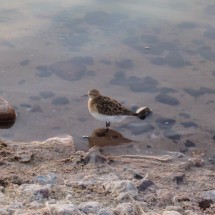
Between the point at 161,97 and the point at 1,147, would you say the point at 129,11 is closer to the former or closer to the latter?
the point at 161,97

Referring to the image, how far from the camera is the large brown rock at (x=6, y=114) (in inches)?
322

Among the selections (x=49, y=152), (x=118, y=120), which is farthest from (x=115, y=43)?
(x=49, y=152)

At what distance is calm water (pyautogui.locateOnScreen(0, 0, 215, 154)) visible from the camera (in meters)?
8.45

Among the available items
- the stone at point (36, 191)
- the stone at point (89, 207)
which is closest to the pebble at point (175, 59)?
the stone at point (36, 191)

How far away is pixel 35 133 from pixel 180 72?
348cm

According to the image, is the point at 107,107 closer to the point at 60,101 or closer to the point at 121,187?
the point at 60,101

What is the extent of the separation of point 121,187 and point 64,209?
96 cm

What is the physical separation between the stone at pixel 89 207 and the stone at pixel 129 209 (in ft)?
0.59

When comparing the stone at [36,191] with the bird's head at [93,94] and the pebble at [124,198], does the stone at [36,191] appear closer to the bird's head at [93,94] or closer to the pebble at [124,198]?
the pebble at [124,198]

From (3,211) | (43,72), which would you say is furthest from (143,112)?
(3,211)

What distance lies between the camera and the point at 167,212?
4965mm

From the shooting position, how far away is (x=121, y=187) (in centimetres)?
543

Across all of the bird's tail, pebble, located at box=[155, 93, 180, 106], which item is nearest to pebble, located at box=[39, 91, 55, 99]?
the bird's tail

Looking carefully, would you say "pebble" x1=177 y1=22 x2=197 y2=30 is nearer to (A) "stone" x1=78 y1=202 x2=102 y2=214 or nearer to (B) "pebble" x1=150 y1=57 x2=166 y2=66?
(B) "pebble" x1=150 y1=57 x2=166 y2=66
